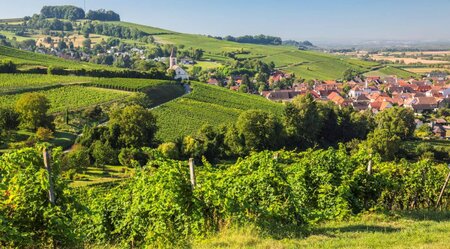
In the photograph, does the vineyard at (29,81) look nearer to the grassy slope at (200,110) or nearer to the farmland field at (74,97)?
the farmland field at (74,97)

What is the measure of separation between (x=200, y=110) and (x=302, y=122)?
15702 mm

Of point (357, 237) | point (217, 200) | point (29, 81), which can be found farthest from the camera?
point (29, 81)

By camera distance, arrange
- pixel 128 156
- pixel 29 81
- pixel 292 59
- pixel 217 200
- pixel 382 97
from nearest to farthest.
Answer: pixel 217 200
pixel 128 156
pixel 29 81
pixel 382 97
pixel 292 59

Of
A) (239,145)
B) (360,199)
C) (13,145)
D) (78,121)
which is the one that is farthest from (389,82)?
(360,199)

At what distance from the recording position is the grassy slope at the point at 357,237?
26.8 ft

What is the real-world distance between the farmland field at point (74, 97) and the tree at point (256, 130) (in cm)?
2191

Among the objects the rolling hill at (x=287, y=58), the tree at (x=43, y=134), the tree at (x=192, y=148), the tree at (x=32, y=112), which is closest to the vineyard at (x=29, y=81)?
the tree at (x=32, y=112)

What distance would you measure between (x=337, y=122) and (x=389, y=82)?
79889 millimetres

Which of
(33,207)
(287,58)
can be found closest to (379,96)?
(287,58)

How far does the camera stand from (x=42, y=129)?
3756 cm

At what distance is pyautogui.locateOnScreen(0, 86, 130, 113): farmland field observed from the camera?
164ft

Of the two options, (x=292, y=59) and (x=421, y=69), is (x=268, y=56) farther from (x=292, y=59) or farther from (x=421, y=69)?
(x=421, y=69)

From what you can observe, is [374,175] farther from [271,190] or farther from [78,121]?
[78,121]

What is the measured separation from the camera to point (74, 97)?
54438mm
